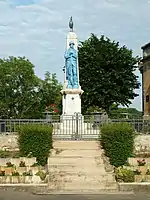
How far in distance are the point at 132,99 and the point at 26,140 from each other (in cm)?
3138

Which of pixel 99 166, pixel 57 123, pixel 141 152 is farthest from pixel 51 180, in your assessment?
pixel 57 123

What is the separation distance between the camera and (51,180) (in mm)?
14281

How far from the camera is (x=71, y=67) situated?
25828 millimetres

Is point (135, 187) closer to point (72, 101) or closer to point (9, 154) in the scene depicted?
point (9, 154)

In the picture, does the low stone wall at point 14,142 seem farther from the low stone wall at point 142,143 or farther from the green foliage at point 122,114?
the green foliage at point 122,114

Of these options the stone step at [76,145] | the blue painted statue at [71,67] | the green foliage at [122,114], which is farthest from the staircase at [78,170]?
the green foliage at [122,114]

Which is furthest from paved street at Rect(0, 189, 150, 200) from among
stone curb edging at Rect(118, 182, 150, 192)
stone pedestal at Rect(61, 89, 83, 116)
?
stone pedestal at Rect(61, 89, 83, 116)

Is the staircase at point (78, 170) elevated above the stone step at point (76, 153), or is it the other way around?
the stone step at point (76, 153)

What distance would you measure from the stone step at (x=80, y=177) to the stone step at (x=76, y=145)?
10.8 feet

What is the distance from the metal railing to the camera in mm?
20438

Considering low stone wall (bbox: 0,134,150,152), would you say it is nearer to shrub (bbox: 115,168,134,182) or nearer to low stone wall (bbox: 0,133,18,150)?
low stone wall (bbox: 0,133,18,150)

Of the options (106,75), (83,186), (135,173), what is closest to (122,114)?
(106,75)

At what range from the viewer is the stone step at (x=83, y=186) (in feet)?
45.4

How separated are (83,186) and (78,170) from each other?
1.31 metres
